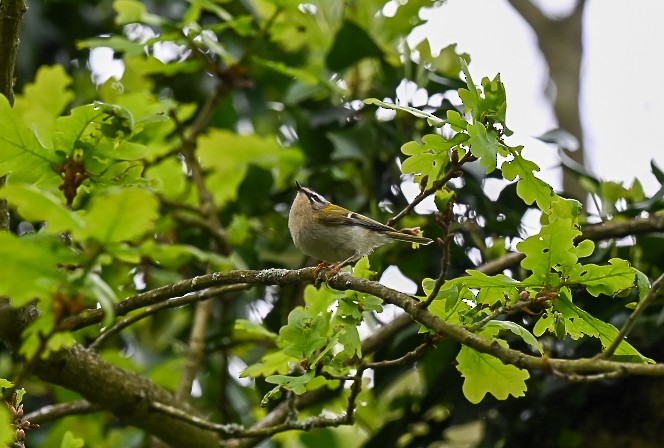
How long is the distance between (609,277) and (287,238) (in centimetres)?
210

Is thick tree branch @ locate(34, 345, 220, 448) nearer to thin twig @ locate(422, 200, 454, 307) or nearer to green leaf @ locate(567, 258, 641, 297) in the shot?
thin twig @ locate(422, 200, 454, 307)

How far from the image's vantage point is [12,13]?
220cm

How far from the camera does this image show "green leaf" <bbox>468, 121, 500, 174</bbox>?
5.93ft

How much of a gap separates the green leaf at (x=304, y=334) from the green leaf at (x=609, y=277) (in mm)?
602

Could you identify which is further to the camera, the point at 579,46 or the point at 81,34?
the point at 579,46

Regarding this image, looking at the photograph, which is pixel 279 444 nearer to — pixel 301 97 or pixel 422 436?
pixel 422 436

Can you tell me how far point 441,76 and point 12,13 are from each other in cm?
164

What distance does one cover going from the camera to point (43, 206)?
1288 millimetres

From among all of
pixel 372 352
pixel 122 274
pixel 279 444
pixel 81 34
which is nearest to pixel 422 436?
pixel 372 352

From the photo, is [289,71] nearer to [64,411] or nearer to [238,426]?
[238,426]

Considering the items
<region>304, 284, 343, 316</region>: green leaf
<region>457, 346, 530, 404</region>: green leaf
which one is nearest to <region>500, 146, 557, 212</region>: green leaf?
<region>457, 346, 530, 404</region>: green leaf

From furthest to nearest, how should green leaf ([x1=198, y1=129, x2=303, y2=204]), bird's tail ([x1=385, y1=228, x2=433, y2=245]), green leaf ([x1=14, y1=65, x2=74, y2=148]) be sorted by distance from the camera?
green leaf ([x1=198, y1=129, x2=303, y2=204]), green leaf ([x1=14, y1=65, x2=74, y2=148]), bird's tail ([x1=385, y1=228, x2=433, y2=245])

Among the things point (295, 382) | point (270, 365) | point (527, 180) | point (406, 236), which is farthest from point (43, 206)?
point (406, 236)

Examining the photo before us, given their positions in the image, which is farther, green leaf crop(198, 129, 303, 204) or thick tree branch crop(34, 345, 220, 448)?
green leaf crop(198, 129, 303, 204)
